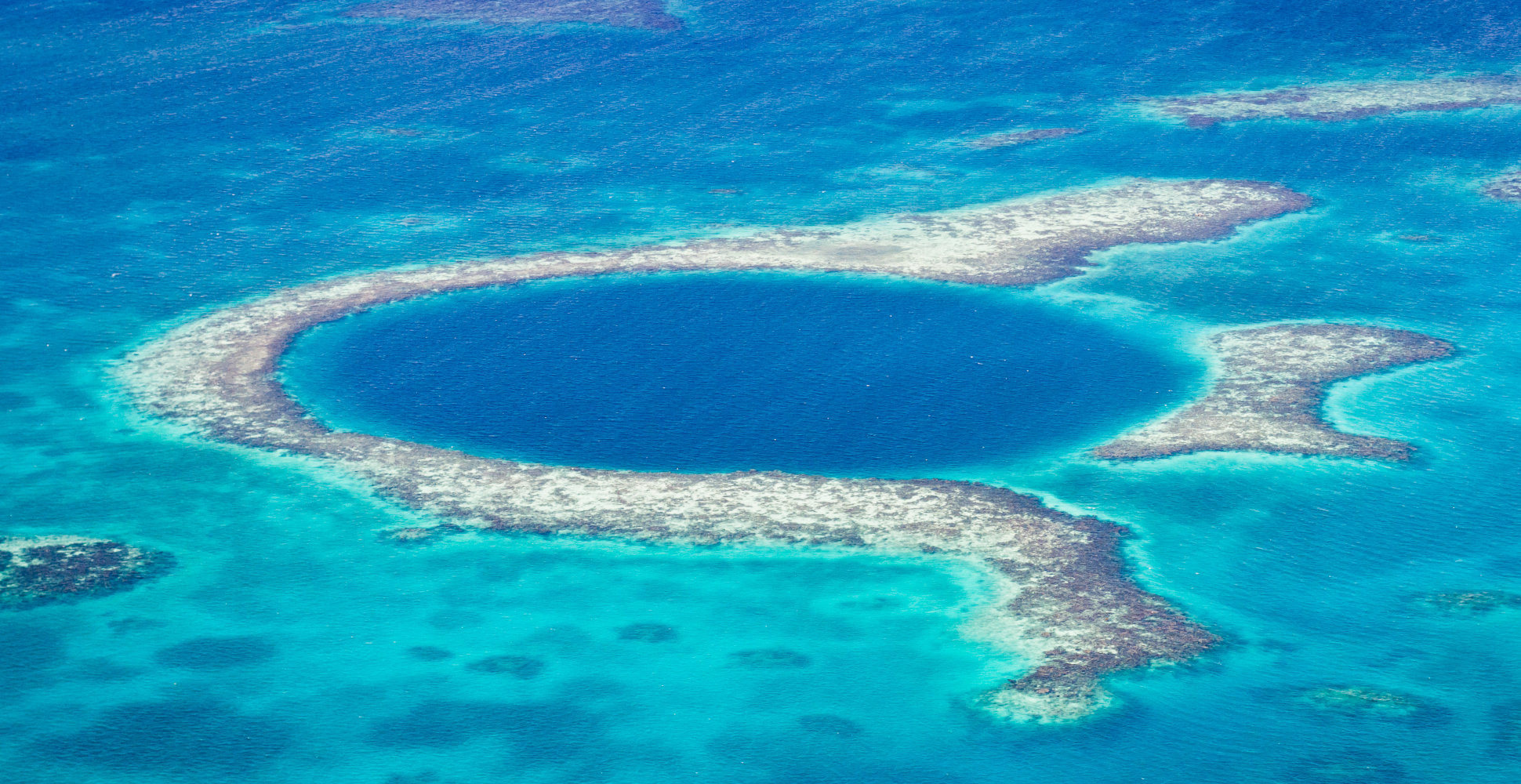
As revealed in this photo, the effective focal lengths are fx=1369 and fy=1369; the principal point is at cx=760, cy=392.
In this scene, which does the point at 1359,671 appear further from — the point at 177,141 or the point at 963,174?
the point at 177,141

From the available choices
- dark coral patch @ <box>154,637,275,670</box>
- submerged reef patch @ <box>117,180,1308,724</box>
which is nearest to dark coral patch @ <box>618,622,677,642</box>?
submerged reef patch @ <box>117,180,1308,724</box>

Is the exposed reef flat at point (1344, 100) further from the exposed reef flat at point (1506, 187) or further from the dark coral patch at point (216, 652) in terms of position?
the dark coral patch at point (216, 652)

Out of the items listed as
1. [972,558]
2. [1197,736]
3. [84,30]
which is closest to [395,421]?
[972,558]

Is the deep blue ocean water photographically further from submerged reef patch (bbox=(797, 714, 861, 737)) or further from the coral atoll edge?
submerged reef patch (bbox=(797, 714, 861, 737))

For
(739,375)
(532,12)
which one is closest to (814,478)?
(739,375)

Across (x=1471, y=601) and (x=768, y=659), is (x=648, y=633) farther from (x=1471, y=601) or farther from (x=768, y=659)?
(x=1471, y=601)
